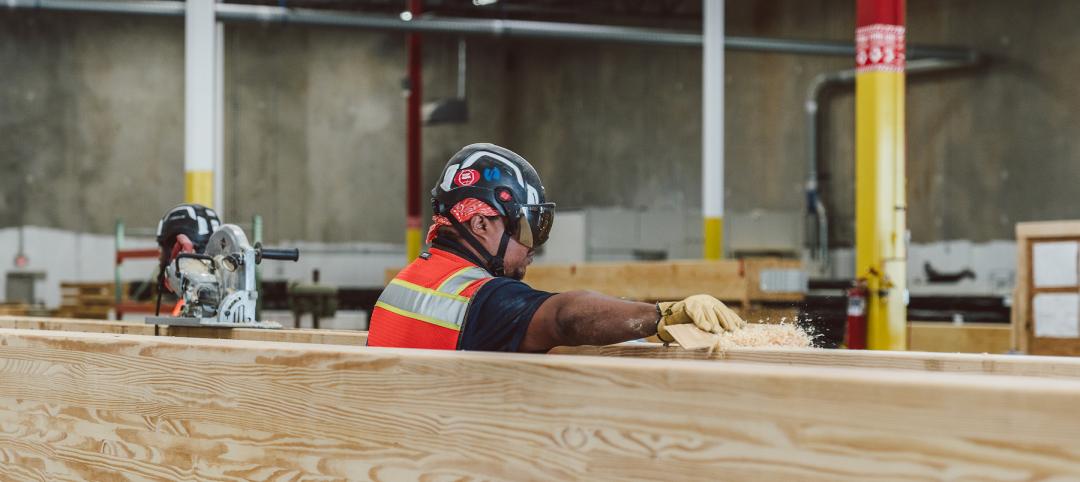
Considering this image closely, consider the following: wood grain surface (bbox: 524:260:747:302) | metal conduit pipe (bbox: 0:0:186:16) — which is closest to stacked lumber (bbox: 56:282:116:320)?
metal conduit pipe (bbox: 0:0:186:16)

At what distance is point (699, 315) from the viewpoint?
2338 millimetres

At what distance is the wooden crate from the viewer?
739 cm

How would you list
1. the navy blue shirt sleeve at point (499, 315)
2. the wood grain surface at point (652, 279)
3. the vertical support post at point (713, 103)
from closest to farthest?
1. the navy blue shirt sleeve at point (499, 315)
2. the wood grain surface at point (652, 279)
3. the vertical support post at point (713, 103)

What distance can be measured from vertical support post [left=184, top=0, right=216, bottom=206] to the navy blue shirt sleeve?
7971 millimetres

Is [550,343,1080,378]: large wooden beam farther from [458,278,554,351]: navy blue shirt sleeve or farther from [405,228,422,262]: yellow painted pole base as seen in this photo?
[405,228,422,262]: yellow painted pole base

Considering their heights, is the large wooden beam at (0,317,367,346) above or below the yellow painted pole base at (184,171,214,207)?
below

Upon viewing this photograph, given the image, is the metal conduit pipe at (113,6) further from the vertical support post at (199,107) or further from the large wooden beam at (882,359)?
the large wooden beam at (882,359)

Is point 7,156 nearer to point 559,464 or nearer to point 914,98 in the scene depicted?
point 914,98

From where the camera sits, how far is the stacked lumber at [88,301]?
14.5 meters

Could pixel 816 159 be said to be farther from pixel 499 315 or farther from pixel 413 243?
pixel 499 315

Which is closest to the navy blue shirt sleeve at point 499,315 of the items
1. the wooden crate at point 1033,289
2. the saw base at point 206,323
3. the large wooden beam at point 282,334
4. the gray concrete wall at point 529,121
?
the large wooden beam at point 282,334

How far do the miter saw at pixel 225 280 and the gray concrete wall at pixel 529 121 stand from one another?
11004 mm

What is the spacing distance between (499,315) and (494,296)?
57 mm

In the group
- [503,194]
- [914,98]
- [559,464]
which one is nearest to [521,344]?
[503,194]
